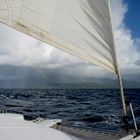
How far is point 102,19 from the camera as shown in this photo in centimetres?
524

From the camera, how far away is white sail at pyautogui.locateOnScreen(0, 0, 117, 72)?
5211 millimetres

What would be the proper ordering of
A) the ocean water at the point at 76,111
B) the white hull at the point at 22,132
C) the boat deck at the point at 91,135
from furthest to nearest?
1. the ocean water at the point at 76,111
2. the boat deck at the point at 91,135
3. the white hull at the point at 22,132

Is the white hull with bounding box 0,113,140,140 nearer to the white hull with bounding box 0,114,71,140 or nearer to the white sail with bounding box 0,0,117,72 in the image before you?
the white hull with bounding box 0,114,71,140

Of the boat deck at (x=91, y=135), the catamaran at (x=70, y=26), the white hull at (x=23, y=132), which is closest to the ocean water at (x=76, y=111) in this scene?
the boat deck at (x=91, y=135)

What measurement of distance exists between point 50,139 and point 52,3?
2.13 m

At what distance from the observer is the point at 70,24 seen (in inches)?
210

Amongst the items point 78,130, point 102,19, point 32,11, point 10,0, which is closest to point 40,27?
point 32,11

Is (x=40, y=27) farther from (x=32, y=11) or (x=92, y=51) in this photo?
(x=92, y=51)

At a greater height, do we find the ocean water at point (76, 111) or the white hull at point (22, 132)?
the white hull at point (22, 132)

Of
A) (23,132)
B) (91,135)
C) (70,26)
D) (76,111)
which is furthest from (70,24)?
(76,111)

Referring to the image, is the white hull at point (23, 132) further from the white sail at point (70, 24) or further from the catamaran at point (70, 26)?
the white sail at point (70, 24)

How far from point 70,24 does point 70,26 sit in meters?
0.03

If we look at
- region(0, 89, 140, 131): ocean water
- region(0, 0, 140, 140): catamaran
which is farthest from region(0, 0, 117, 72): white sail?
region(0, 89, 140, 131): ocean water

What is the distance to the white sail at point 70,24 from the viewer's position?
5211mm
